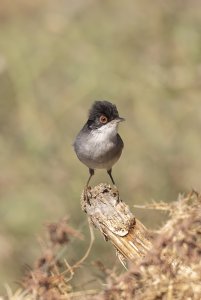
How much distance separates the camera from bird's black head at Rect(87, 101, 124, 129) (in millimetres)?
4402

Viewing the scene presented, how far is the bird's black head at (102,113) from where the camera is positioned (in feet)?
14.4

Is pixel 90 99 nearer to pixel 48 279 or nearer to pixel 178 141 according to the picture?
pixel 178 141

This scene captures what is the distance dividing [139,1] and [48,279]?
8.92 m

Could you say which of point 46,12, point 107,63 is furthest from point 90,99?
point 46,12

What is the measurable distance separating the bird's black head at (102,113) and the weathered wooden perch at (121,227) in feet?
6.54

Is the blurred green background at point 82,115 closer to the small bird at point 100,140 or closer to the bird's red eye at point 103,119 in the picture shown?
the small bird at point 100,140

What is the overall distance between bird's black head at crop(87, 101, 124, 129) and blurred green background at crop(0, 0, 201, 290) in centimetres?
236

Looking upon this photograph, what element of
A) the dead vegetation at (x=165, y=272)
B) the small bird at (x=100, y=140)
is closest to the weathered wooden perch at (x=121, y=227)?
the dead vegetation at (x=165, y=272)

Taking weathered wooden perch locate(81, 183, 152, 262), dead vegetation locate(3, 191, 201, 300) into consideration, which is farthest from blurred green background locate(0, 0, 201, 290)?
dead vegetation locate(3, 191, 201, 300)

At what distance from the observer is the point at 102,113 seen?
4445mm

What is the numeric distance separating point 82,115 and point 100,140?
13.4 feet

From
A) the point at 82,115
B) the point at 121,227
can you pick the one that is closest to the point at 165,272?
the point at 121,227

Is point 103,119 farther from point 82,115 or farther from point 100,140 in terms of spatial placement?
point 82,115

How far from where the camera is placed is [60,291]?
185 cm
